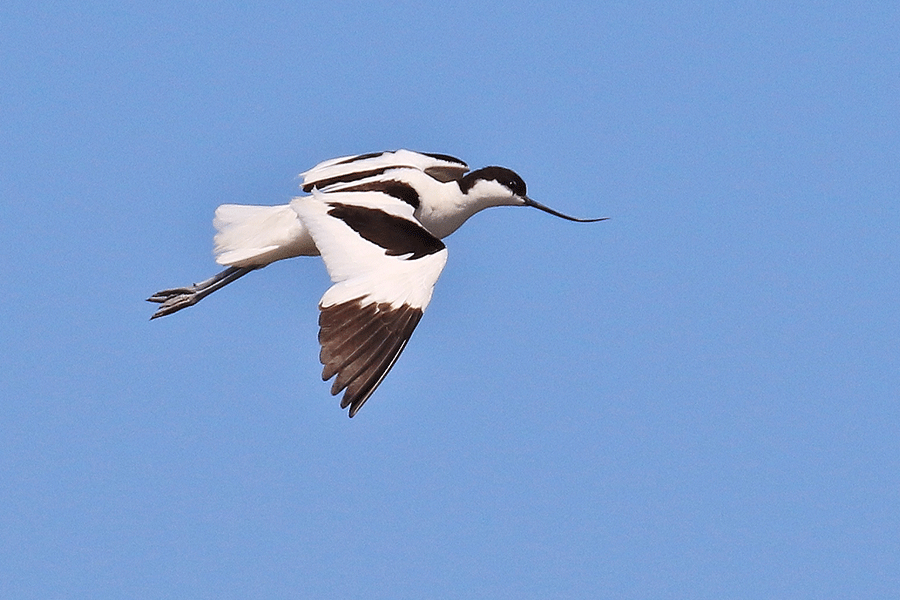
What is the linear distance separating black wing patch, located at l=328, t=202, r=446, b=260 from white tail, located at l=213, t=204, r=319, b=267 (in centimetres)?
49

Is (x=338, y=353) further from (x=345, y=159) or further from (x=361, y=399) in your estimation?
(x=345, y=159)

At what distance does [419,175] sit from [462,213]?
1.55 feet

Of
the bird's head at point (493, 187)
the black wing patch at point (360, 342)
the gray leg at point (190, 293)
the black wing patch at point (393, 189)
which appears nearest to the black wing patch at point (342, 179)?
the black wing patch at point (393, 189)

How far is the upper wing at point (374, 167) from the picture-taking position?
9.52 meters

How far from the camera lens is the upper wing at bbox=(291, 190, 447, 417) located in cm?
707

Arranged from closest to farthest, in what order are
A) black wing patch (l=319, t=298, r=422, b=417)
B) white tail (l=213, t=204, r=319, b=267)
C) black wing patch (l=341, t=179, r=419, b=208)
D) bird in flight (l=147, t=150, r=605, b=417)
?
black wing patch (l=319, t=298, r=422, b=417) < bird in flight (l=147, t=150, r=605, b=417) < white tail (l=213, t=204, r=319, b=267) < black wing patch (l=341, t=179, r=419, b=208)

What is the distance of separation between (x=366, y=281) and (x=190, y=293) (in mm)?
2621

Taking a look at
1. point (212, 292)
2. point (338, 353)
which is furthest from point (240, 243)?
point (338, 353)

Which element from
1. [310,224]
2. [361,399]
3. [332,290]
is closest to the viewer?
[361,399]

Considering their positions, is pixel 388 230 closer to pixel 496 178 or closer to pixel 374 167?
pixel 374 167

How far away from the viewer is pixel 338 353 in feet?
23.2

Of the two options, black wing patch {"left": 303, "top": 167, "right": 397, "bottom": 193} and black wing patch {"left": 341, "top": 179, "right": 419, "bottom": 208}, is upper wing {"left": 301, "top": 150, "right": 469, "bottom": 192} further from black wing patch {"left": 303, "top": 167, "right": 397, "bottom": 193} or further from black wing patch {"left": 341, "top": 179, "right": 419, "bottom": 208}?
black wing patch {"left": 341, "top": 179, "right": 419, "bottom": 208}

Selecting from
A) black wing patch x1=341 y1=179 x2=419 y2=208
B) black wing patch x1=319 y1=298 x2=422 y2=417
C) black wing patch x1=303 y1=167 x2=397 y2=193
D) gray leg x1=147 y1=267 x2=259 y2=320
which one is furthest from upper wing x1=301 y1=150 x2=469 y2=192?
black wing patch x1=319 y1=298 x2=422 y2=417

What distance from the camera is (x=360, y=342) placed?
7.16 m
